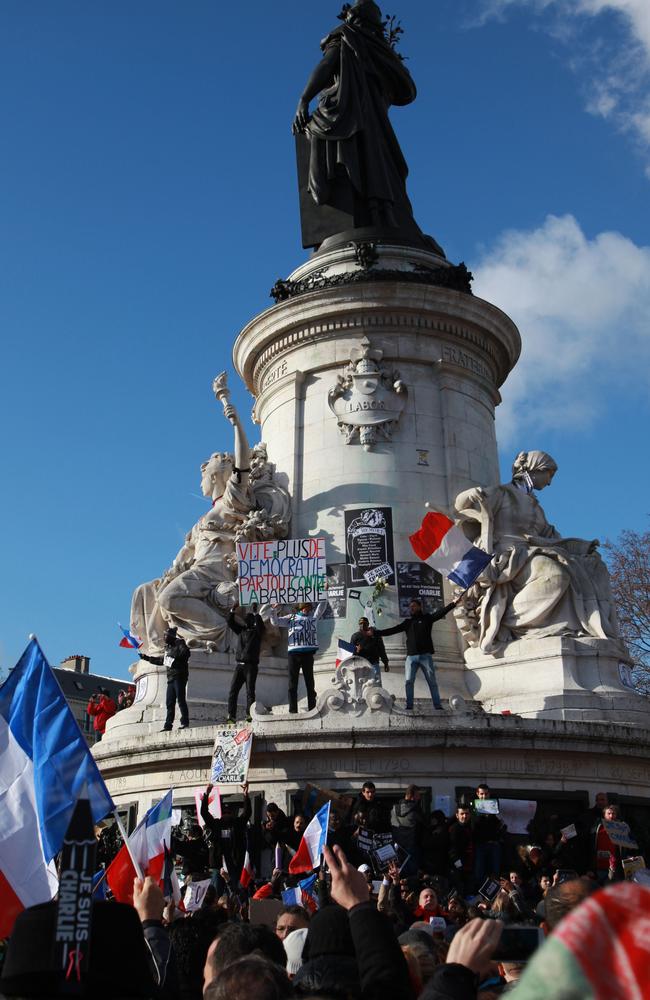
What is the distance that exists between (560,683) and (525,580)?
2026 mm

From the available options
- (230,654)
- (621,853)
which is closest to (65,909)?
(621,853)

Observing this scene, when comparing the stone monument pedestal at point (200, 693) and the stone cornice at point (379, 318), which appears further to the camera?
the stone cornice at point (379, 318)

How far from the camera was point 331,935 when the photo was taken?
3.83m

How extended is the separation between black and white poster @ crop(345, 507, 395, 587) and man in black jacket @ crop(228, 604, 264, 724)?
2.63 m

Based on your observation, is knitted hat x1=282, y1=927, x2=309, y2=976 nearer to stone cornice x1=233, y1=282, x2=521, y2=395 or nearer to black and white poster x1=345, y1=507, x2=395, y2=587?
black and white poster x1=345, y1=507, x2=395, y2=587

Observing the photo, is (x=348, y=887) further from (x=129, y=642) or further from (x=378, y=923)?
(x=129, y=642)

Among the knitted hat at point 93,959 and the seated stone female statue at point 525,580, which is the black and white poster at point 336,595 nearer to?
the seated stone female statue at point 525,580

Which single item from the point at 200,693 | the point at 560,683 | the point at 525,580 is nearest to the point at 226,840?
the point at 200,693

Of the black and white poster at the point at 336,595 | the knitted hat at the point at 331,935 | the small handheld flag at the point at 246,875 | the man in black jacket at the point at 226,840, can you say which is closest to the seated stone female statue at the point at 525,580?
the black and white poster at the point at 336,595

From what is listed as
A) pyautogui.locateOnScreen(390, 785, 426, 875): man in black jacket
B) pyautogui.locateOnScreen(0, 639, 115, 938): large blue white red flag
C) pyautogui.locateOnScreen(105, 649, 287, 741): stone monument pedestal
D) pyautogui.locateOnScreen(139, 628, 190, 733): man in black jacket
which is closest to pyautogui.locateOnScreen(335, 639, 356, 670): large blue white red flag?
pyautogui.locateOnScreen(105, 649, 287, 741): stone monument pedestal

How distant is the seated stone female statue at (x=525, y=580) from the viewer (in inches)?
670

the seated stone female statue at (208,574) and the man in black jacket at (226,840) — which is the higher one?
the seated stone female statue at (208,574)

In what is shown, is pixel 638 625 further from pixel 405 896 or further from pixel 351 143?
pixel 405 896

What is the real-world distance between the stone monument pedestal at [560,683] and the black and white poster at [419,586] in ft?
4.04
